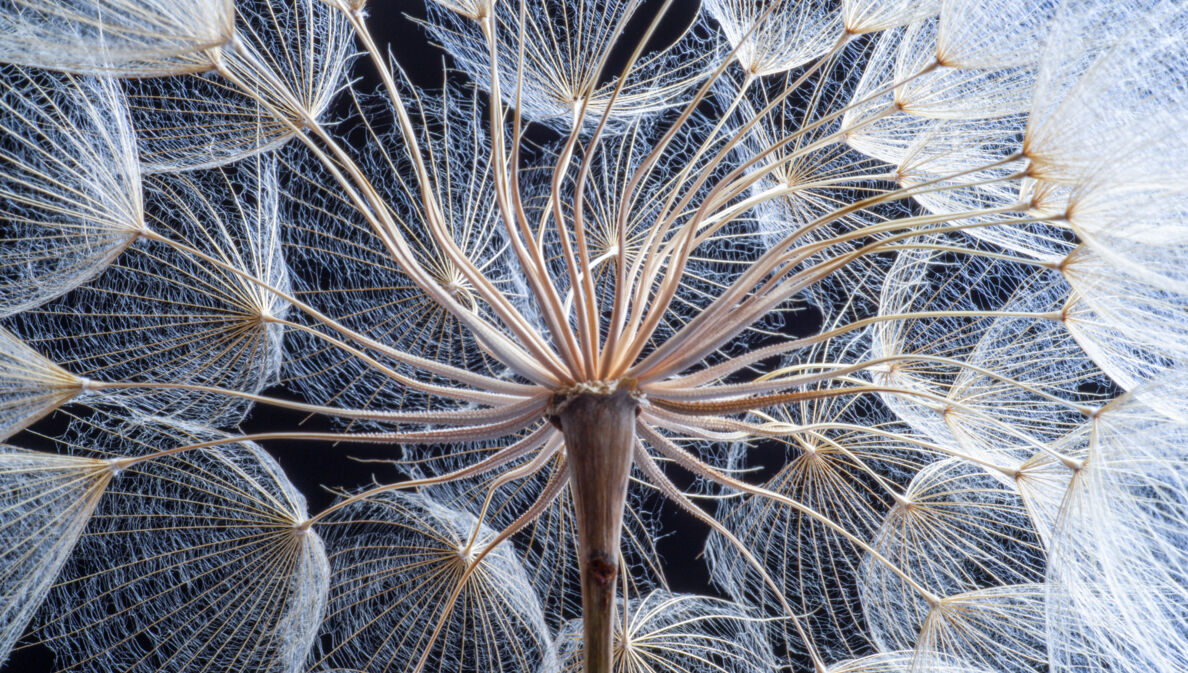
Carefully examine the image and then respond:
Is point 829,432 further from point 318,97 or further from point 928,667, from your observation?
point 318,97

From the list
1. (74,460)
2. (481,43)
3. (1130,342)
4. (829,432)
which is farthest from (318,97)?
(1130,342)

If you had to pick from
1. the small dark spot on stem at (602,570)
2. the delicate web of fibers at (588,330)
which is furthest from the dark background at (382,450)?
the small dark spot on stem at (602,570)

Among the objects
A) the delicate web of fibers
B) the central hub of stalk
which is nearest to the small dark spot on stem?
the central hub of stalk

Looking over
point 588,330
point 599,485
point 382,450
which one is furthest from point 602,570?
point 382,450

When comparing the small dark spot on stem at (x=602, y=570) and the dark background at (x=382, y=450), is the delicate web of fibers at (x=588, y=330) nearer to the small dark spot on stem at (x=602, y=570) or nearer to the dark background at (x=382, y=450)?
the small dark spot on stem at (x=602, y=570)

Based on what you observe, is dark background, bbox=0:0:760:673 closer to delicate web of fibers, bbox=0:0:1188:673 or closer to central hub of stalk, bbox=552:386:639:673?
delicate web of fibers, bbox=0:0:1188:673
